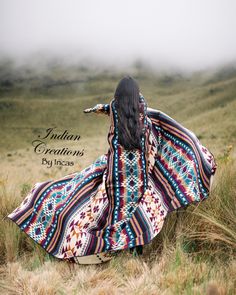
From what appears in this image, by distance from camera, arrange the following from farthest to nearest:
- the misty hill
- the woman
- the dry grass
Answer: the misty hill < the woman < the dry grass

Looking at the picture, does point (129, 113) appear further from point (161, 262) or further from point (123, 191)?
point (161, 262)

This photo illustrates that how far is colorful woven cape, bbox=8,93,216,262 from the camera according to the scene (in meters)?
3.63

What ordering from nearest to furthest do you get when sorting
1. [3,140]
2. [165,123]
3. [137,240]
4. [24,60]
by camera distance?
[137,240]
[165,123]
[3,140]
[24,60]

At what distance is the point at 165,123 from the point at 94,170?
2.79 ft

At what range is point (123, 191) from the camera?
3729 mm

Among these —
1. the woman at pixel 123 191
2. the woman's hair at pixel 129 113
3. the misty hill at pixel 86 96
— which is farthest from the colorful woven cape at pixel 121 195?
the misty hill at pixel 86 96

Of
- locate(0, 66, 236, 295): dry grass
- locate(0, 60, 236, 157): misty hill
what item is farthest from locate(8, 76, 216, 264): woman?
locate(0, 60, 236, 157): misty hill

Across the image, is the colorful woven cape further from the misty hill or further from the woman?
the misty hill

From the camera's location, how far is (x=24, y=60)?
120375 mm

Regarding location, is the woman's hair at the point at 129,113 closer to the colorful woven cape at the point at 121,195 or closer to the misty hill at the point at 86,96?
the colorful woven cape at the point at 121,195

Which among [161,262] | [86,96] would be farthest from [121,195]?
[86,96]

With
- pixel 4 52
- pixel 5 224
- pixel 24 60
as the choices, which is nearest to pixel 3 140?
pixel 5 224

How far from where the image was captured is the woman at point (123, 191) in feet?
11.9

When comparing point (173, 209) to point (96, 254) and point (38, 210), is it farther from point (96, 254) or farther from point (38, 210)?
point (38, 210)
